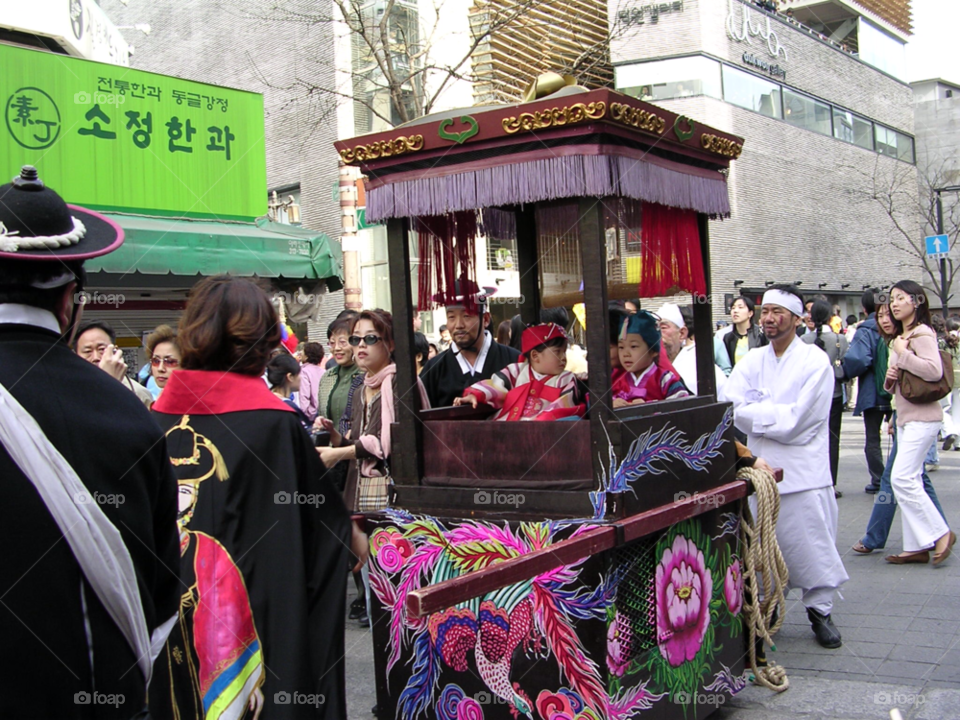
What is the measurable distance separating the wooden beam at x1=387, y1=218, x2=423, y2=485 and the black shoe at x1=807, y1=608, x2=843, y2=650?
247 centimetres

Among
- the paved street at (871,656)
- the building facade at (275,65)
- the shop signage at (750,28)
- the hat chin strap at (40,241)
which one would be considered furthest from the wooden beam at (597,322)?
the shop signage at (750,28)

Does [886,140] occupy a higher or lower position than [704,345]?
higher

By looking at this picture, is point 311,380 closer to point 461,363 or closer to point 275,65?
point 461,363

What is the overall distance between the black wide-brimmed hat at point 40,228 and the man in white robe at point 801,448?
3.72 metres

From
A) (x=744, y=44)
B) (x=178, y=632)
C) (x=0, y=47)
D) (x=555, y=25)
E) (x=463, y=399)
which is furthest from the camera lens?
(x=744, y=44)

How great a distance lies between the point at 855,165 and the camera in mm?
30594

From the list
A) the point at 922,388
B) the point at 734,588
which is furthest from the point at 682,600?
the point at 922,388

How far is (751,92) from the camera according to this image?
2534cm

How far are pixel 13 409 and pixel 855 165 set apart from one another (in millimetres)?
32414

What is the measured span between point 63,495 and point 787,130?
27.8 metres

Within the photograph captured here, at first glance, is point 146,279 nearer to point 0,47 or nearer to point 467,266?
point 0,47

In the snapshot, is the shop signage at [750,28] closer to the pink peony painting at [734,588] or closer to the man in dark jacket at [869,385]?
the man in dark jacket at [869,385]

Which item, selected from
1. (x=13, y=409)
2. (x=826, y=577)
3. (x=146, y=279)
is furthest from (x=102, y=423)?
(x=146, y=279)

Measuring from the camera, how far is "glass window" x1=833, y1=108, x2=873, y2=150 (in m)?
29.7
